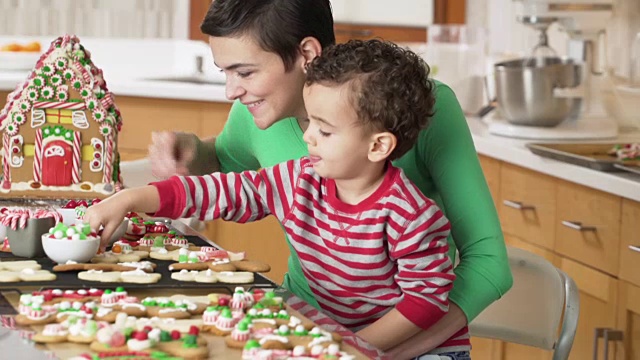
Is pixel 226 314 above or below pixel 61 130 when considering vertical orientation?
below

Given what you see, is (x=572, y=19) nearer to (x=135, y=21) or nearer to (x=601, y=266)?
(x=601, y=266)

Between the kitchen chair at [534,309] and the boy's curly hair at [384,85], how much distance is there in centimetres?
46

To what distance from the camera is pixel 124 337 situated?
1113mm

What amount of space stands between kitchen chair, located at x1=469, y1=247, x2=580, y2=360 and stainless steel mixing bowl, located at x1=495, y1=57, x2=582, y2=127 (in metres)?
1.22

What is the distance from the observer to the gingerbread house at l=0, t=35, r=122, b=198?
6.07 feet

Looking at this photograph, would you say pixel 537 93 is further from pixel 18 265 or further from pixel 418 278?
pixel 18 265

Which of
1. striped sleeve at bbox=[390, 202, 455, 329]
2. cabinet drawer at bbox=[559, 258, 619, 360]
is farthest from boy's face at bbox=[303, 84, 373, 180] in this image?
cabinet drawer at bbox=[559, 258, 619, 360]

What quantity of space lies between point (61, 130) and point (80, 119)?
4 centimetres

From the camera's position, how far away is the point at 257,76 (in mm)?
1683

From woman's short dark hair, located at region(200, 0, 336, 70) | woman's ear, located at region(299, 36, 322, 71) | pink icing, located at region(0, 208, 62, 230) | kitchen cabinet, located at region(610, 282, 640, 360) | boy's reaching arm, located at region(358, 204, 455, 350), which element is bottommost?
kitchen cabinet, located at region(610, 282, 640, 360)

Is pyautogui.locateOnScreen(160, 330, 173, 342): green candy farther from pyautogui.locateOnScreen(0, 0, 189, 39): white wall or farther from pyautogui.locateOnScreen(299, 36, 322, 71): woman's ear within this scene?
pyautogui.locateOnScreen(0, 0, 189, 39): white wall

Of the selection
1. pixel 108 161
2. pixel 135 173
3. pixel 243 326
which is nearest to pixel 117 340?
pixel 243 326

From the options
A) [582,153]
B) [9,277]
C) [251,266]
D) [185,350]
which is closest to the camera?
[185,350]

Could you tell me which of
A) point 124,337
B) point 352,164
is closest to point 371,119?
point 352,164
